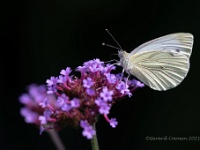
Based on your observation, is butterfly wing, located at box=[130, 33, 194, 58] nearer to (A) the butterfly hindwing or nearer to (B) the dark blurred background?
(A) the butterfly hindwing

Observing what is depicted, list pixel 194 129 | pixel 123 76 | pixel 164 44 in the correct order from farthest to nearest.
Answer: pixel 194 129
pixel 164 44
pixel 123 76

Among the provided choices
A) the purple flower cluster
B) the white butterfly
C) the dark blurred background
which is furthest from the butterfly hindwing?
the dark blurred background

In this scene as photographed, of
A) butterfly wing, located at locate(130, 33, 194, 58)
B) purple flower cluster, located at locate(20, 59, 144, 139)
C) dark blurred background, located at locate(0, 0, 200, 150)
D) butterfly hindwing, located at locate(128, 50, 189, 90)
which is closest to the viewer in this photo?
purple flower cluster, located at locate(20, 59, 144, 139)

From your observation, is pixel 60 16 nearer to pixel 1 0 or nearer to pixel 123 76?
pixel 1 0

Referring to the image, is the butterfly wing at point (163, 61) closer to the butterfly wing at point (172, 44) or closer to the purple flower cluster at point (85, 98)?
the butterfly wing at point (172, 44)

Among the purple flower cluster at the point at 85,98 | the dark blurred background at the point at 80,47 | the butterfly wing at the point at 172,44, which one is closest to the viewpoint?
the purple flower cluster at the point at 85,98

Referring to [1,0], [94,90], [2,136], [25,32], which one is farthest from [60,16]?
[94,90]

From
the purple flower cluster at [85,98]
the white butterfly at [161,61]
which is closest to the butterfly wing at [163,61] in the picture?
the white butterfly at [161,61]
